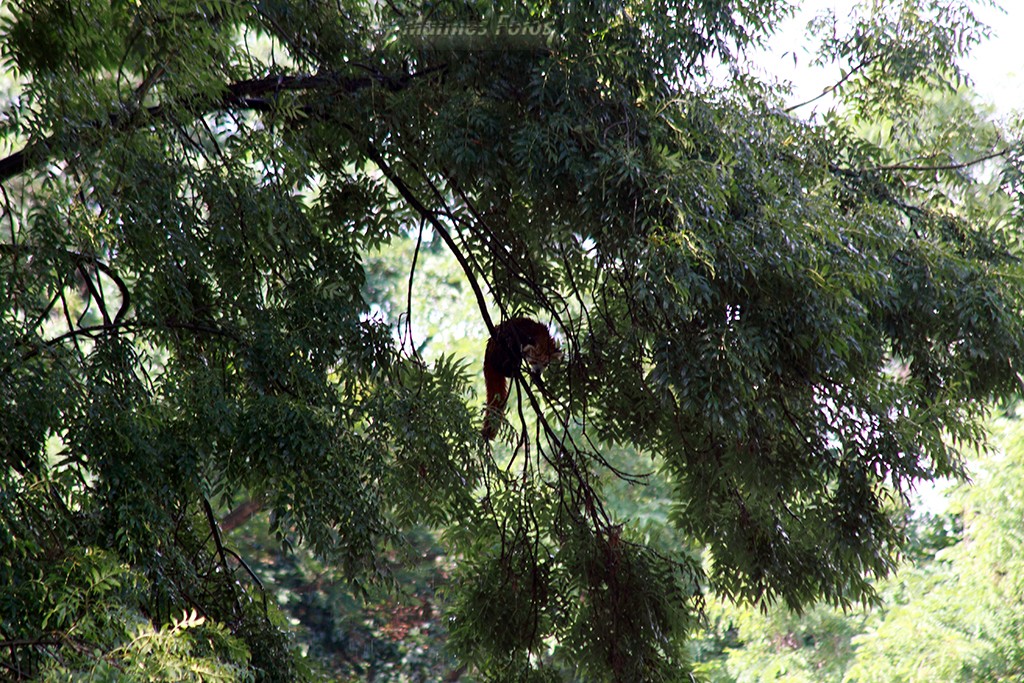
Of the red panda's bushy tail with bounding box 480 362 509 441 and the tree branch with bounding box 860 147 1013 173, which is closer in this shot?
the red panda's bushy tail with bounding box 480 362 509 441

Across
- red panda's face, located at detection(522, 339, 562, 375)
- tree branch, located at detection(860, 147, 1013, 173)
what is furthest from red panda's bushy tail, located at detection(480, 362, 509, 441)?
tree branch, located at detection(860, 147, 1013, 173)

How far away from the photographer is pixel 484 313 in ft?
11.9

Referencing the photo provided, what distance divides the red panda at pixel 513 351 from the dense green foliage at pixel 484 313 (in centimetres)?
10

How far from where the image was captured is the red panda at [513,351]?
11.4 ft

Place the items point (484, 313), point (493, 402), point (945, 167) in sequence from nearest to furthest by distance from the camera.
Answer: point (493, 402) → point (484, 313) → point (945, 167)

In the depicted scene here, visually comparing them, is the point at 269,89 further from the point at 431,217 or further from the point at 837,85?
the point at 837,85

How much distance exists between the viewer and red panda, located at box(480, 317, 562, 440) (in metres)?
3.48

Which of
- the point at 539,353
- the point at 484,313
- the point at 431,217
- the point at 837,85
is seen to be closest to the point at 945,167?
the point at 837,85

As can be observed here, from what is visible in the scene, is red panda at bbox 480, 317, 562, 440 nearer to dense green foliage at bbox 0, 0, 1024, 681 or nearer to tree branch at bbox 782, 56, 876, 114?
dense green foliage at bbox 0, 0, 1024, 681

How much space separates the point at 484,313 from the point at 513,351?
0.64ft

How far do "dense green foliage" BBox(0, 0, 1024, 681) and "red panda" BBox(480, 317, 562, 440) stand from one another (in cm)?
10

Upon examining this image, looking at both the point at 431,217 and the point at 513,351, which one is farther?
the point at 431,217

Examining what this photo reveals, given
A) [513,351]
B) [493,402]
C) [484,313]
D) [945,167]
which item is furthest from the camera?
[945,167]

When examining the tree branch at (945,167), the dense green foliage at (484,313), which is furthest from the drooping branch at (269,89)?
the tree branch at (945,167)
